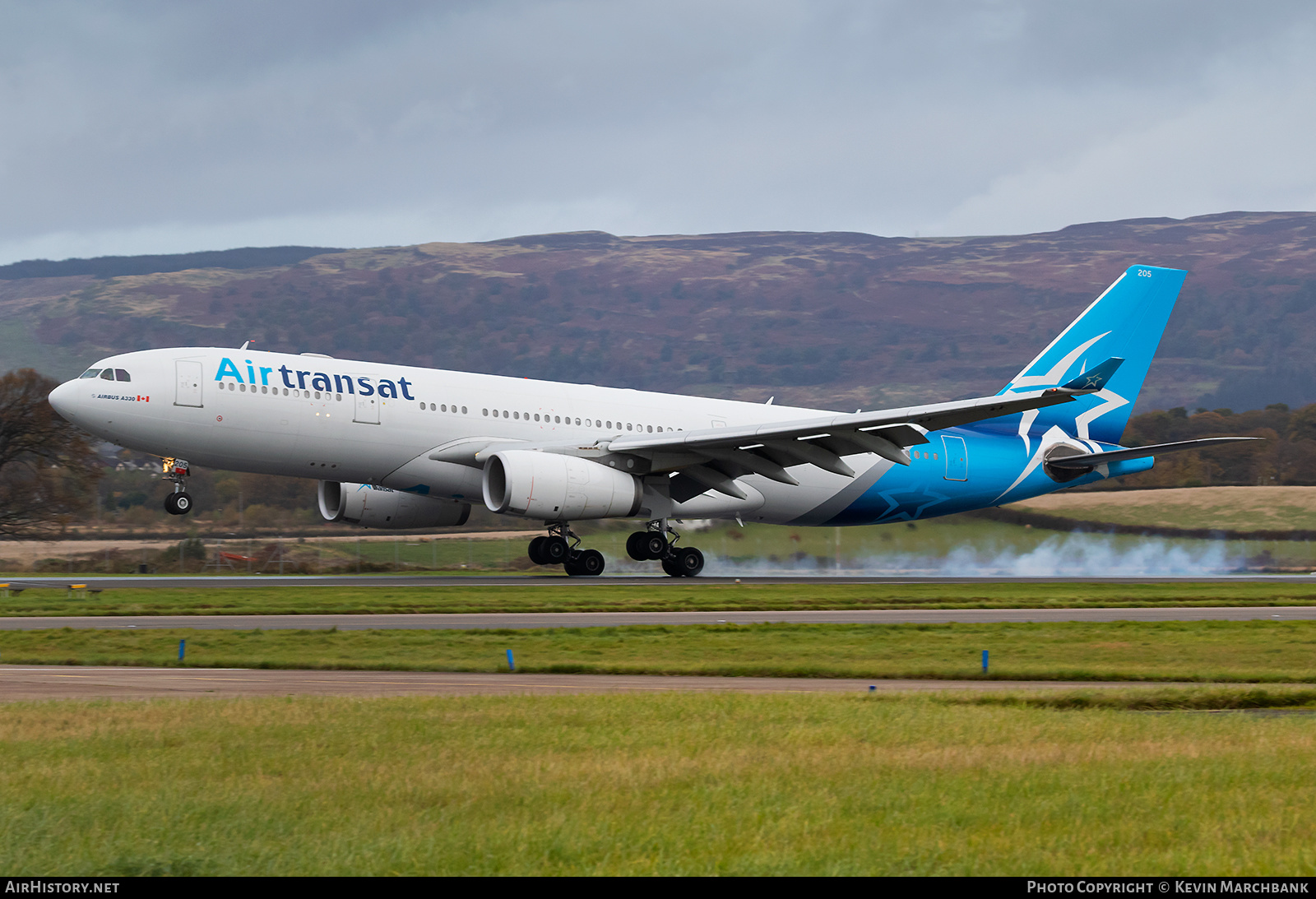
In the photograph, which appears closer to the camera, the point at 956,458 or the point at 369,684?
the point at 369,684

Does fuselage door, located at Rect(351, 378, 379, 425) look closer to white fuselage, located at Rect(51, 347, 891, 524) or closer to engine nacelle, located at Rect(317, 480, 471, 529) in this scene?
white fuselage, located at Rect(51, 347, 891, 524)

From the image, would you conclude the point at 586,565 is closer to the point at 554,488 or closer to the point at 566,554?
the point at 566,554

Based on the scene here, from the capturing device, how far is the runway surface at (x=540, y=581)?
3356 cm

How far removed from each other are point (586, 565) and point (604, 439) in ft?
12.1

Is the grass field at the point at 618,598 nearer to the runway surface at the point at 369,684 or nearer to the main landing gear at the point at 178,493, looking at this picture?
the main landing gear at the point at 178,493

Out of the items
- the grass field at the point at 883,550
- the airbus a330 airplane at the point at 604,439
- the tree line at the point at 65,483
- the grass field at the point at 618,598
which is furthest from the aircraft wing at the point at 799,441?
the tree line at the point at 65,483

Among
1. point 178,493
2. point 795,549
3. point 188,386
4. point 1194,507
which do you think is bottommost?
point 1194,507

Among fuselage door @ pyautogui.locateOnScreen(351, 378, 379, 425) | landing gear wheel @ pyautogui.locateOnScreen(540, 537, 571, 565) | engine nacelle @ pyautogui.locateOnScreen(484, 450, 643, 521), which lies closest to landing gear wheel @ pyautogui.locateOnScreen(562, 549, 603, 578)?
landing gear wheel @ pyautogui.locateOnScreen(540, 537, 571, 565)

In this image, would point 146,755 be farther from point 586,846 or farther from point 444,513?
point 444,513

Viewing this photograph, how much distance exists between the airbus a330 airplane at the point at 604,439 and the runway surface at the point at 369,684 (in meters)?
15.7

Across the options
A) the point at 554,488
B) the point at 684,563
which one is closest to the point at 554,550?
the point at 684,563

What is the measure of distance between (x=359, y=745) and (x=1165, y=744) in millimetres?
6281

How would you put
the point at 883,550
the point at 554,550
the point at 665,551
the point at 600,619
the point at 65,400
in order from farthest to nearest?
1. the point at 883,550
2. the point at 665,551
3. the point at 554,550
4. the point at 65,400
5. the point at 600,619

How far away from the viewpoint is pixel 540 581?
35.5 m
